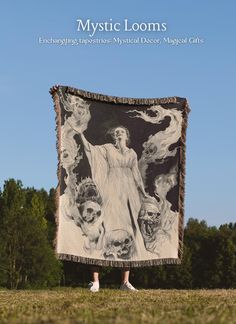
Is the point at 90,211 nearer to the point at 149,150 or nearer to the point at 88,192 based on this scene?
the point at 88,192

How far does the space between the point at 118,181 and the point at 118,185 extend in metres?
0.12

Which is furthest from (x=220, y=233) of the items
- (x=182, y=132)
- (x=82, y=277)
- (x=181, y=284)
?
(x=182, y=132)

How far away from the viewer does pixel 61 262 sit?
88000 mm

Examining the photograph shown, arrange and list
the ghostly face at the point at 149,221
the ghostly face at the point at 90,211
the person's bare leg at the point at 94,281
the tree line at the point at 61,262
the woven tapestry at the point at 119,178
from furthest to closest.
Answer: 1. the tree line at the point at 61,262
2. the ghostly face at the point at 149,221
3. the ghostly face at the point at 90,211
4. the woven tapestry at the point at 119,178
5. the person's bare leg at the point at 94,281

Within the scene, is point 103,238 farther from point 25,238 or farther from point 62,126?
point 25,238

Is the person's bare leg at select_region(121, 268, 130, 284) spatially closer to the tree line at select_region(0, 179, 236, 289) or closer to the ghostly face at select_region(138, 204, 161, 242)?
the ghostly face at select_region(138, 204, 161, 242)

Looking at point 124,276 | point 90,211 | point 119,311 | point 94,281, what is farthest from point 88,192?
point 119,311

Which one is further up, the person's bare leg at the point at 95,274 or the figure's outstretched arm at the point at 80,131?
the figure's outstretched arm at the point at 80,131

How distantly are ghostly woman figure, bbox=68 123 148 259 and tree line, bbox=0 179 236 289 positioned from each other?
54.0 meters

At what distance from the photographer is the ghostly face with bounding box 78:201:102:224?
803 inches

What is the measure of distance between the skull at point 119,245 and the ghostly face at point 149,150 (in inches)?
95.4

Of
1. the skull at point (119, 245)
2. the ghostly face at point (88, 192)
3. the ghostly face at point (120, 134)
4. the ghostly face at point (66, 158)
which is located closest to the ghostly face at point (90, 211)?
the ghostly face at point (88, 192)

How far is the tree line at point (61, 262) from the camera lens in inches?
3169

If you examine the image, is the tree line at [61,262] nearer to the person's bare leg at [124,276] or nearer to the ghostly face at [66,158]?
the person's bare leg at [124,276]
